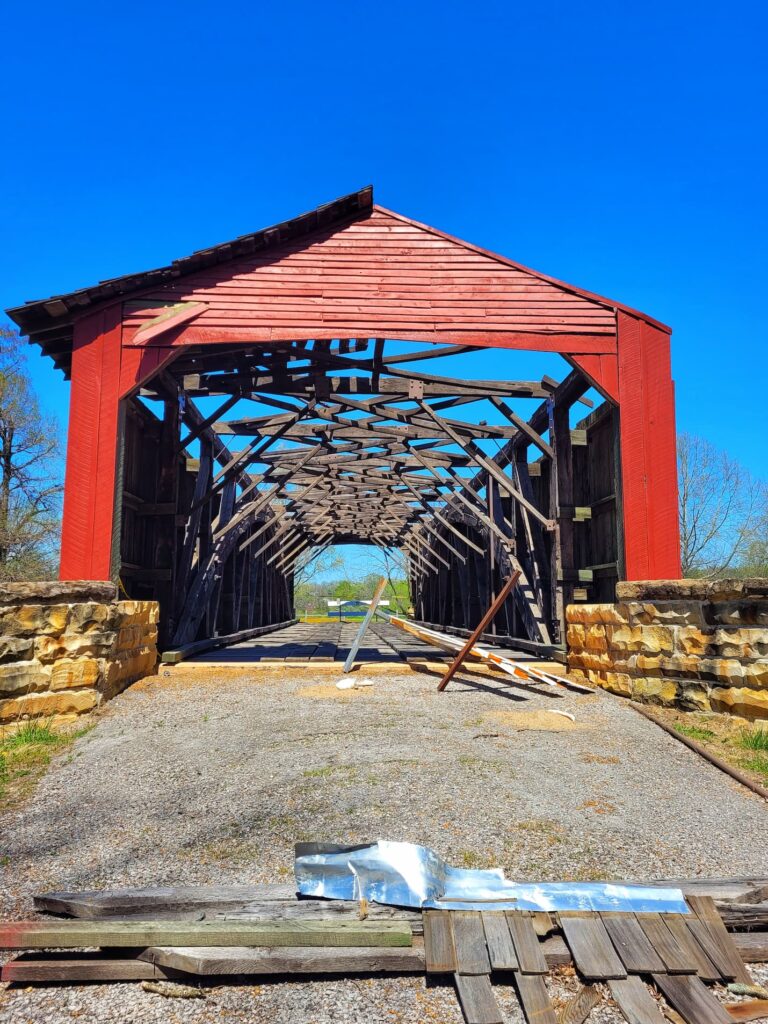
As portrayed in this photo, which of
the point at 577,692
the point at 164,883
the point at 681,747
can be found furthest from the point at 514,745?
the point at 164,883

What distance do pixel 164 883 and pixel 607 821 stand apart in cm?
243

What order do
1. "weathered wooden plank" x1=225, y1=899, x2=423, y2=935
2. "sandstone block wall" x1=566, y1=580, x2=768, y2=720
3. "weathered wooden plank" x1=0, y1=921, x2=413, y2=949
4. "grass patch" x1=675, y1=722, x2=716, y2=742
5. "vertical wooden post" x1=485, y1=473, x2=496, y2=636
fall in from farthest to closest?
"vertical wooden post" x1=485, y1=473, x2=496, y2=636, "sandstone block wall" x1=566, y1=580, x2=768, y2=720, "grass patch" x1=675, y1=722, x2=716, y2=742, "weathered wooden plank" x1=225, y1=899, x2=423, y2=935, "weathered wooden plank" x1=0, y1=921, x2=413, y2=949

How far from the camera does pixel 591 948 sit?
2.57 m

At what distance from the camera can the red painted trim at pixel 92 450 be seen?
8.06 metres

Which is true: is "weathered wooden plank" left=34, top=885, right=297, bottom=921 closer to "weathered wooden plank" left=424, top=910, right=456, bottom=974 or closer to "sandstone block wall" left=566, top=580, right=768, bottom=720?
"weathered wooden plank" left=424, top=910, right=456, bottom=974

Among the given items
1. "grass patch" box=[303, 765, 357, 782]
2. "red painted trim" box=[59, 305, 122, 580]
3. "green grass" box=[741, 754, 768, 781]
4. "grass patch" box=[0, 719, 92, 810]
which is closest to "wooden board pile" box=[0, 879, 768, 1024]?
"grass patch" box=[303, 765, 357, 782]

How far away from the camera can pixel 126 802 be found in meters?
4.38

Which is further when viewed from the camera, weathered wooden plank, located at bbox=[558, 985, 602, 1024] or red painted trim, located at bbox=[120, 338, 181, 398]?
red painted trim, located at bbox=[120, 338, 181, 398]

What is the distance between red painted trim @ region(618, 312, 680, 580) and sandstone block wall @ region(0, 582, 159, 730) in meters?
6.07

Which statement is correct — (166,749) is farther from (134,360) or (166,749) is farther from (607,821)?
(134,360)

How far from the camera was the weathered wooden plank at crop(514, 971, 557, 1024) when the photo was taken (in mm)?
2262

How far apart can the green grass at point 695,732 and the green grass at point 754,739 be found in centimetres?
23

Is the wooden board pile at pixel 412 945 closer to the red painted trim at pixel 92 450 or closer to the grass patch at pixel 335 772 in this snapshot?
the grass patch at pixel 335 772

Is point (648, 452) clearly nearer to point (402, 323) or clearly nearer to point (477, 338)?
point (477, 338)
